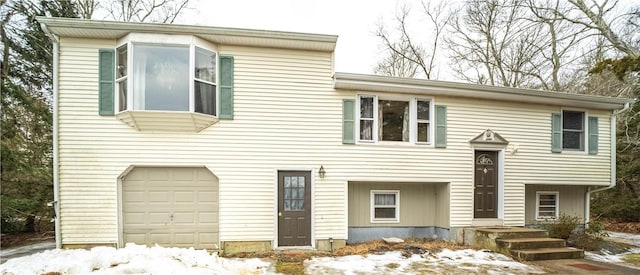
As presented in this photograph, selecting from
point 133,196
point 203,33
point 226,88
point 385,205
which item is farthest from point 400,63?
point 133,196

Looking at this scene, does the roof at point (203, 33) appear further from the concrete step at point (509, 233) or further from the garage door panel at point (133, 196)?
the concrete step at point (509, 233)

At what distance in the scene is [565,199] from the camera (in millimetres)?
9305

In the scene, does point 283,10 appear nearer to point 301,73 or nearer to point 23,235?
point 301,73

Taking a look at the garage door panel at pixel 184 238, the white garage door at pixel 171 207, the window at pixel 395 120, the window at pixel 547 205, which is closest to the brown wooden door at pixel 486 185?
the window at pixel 395 120

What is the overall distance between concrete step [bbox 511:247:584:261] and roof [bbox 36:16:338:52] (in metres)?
6.36

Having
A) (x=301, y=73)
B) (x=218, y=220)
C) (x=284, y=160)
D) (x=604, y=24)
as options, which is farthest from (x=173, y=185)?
(x=604, y=24)

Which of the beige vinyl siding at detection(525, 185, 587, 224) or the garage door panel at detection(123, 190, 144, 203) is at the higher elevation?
the garage door panel at detection(123, 190, 144, 203)

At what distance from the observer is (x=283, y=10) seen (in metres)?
12.9

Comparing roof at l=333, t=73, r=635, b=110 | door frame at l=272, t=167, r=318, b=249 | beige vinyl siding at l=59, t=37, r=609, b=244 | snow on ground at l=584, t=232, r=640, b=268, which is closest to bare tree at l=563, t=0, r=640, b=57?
roof at l=333, t=73, r=635, b=110

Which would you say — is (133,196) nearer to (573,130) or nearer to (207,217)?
(207,217)

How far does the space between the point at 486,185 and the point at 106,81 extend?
981 cm

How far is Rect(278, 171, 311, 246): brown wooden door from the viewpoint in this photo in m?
7.05

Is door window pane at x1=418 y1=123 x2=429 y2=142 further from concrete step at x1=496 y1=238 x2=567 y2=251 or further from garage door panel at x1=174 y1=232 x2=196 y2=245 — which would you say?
garage door panel at x1=174 y1=232 x2=196 y2=245

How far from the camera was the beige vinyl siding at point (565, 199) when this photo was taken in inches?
356
